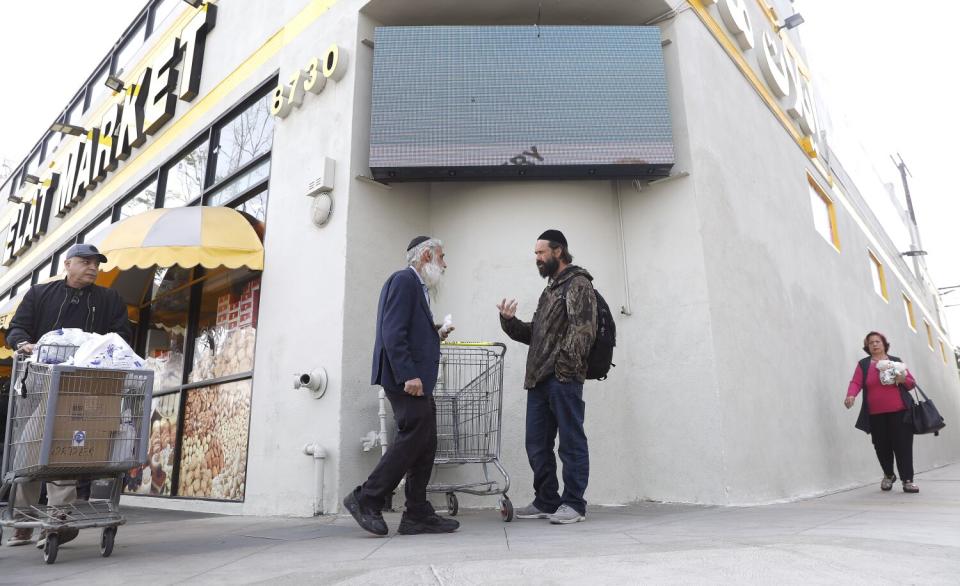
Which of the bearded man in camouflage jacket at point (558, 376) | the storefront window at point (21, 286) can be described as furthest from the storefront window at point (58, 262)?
the bearded man in camouflage jacket at point (558, 376)

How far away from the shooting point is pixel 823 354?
26.3 feet

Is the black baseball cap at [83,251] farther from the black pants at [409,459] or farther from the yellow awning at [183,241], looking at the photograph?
the black pants at [409,459]

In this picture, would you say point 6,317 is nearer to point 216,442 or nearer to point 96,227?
point 216,442

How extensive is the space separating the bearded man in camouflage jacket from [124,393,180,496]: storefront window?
4.89 meters

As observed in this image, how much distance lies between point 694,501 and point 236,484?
4.21 meters

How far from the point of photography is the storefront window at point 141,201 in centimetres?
986

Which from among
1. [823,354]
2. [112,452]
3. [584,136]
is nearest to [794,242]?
[823,354]

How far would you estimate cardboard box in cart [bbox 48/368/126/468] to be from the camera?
139 inches

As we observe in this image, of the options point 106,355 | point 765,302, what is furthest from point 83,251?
point 765,302

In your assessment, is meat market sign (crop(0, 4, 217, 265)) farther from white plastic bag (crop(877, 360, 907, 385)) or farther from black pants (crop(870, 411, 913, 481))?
black pants (crop(870, 411, 913, 481))

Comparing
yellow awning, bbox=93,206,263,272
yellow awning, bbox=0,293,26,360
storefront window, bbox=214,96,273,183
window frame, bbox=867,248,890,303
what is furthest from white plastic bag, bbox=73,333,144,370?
window frame, bbox=867,248,890,303

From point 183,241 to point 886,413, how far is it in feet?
23.4

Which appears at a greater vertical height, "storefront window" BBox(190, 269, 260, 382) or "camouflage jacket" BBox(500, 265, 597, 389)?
"storefront window" BBox(190, 269, 260, 382)

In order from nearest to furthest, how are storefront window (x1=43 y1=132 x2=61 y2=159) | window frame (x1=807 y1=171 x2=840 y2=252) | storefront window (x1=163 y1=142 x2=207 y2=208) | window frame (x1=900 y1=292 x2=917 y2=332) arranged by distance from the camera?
storefront window (x1=163 y1=142 x2=207 y2=208) < window frame (x1=807 y1=171 x2=840 y2=252) < window frame (x1=900 y1=292 x2=917 y2=332) < storefront window (x1=43 y1=132 x2=61 y2=159)
